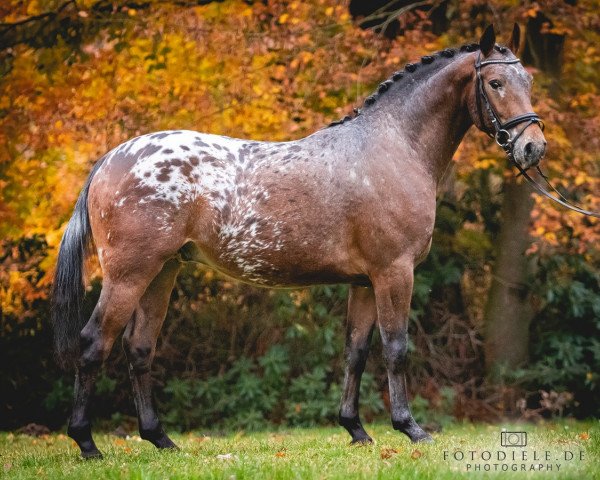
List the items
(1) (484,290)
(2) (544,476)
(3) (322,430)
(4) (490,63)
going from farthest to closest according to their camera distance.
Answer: (1) (484,290) → (3) (322,430) → (4) (490,63) → (2) (544,476)

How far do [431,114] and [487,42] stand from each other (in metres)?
0.66

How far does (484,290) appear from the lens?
10.9 metres

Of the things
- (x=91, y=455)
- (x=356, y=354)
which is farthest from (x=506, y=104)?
(x=91, y=455)

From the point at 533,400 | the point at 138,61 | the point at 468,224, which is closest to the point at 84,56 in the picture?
the point at 138,61

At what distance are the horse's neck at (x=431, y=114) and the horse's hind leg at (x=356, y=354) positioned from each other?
1.11 metres

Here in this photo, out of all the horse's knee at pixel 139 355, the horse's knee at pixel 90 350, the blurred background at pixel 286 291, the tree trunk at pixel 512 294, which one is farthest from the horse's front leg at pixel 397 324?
the tree trunk at pixel 512 294

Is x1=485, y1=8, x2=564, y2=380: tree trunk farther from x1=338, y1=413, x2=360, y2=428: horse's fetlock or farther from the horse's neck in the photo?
x1=338, y1=413, x2=360, y2=428: horse's fetlock

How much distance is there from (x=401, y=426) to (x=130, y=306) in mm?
2109

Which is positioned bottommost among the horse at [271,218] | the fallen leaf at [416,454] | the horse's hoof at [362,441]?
the horse's hoof at [362,441]

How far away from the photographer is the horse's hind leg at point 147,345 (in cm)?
573

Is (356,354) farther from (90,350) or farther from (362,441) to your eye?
(90,350)

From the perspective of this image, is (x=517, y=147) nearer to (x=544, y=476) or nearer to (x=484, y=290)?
(x=544, y=476)

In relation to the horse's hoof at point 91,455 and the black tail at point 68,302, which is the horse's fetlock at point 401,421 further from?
the black tail at point 68,302

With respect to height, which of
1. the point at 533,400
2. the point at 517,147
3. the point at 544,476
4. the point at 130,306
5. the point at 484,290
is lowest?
the point at 533,400
